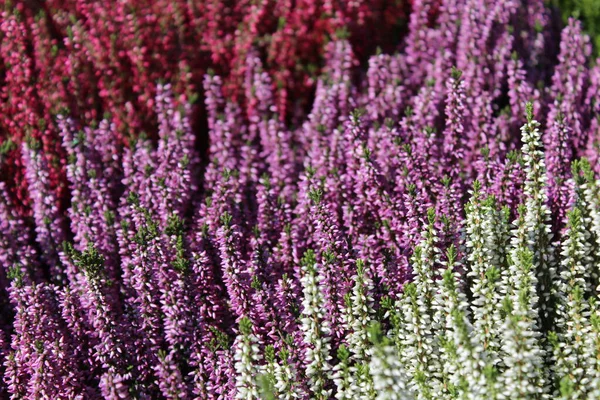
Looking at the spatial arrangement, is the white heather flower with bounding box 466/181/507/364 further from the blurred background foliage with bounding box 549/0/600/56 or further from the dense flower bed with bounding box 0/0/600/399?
the blurred background foliage with bounding box 549/0/600/56

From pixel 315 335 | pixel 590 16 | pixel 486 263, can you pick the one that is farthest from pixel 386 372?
pixel 590 16

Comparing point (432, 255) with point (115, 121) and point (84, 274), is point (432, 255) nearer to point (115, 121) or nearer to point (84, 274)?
point (84, 274)

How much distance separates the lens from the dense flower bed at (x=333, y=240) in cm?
400

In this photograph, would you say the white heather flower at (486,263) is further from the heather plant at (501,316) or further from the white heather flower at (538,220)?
the white heather flower at (538,220)

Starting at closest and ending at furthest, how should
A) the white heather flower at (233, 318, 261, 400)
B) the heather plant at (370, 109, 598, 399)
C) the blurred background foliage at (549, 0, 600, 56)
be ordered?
the heather plant at (370, 109, 598, 399) → the white heather flower at (233, 318, 261, 400) → the blurred background foliage at (549, 0, 600, 56)

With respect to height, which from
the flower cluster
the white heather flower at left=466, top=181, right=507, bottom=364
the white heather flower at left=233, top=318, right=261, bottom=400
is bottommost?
the white heather flower at left=233, top=318, right=261, bottom=400

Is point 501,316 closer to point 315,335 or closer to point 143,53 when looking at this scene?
point 315,335

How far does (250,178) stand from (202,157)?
116 centimetres

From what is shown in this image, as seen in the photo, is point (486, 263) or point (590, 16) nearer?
point (486, 263)

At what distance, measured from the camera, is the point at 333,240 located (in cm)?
457

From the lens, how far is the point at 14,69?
6289 mm

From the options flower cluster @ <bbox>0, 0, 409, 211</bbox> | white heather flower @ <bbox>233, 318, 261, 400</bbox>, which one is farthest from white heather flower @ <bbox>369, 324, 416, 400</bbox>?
flower cluster @ <bbox>0, 0, 409, 211</bbox>

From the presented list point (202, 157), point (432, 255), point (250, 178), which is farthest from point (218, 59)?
point (432, 255)

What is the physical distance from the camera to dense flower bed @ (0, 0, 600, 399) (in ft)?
13.1
